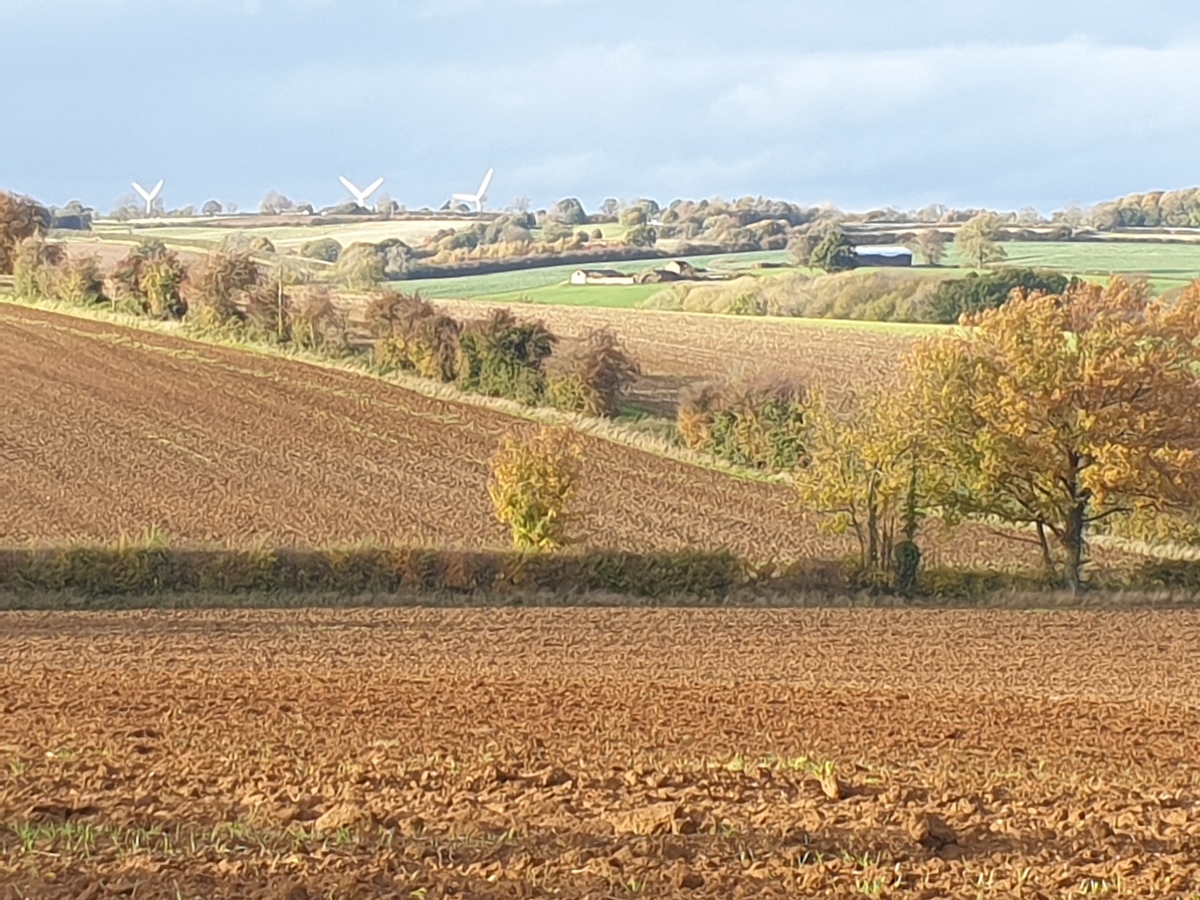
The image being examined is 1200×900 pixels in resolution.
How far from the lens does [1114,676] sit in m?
25.4

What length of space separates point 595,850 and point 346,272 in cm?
8339

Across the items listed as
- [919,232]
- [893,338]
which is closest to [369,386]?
[893,338]

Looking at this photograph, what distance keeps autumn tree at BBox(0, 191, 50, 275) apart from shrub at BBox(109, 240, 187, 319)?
12.8m

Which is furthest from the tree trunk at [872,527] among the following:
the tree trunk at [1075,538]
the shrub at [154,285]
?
Result: the shrub at [154,285]

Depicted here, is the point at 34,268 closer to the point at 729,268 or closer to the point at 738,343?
the point at 738,343

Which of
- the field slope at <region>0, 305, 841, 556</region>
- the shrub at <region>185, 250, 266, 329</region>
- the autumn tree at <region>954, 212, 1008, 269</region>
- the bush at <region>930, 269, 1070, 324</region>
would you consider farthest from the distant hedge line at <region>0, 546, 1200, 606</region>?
the autumn tree at <region>954, 212, 1008, 269</region>

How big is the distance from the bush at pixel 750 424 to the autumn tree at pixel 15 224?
45216mm

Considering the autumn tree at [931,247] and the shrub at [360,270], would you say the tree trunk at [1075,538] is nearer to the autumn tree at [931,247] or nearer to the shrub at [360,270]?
the shrub at [360,270]

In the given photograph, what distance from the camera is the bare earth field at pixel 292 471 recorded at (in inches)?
1655

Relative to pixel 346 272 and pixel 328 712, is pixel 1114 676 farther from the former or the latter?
pixel 346 272

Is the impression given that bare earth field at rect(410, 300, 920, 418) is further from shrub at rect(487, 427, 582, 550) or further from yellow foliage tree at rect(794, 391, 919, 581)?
shrub at rect(487, 427, 582, 550)

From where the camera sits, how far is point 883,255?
105750mm

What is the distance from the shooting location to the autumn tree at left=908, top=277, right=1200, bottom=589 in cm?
3959

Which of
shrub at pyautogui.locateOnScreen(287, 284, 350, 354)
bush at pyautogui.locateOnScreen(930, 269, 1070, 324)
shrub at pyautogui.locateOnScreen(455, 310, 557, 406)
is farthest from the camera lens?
bush at pyautogui.locateOnScreen(930, 269, 1070, 324)
